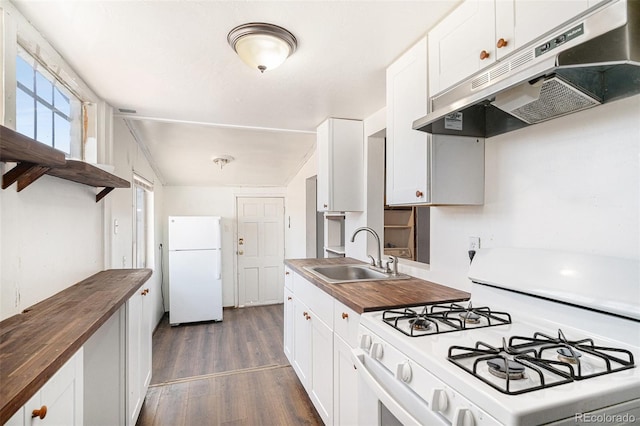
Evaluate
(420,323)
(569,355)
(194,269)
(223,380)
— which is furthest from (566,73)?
(194,269)

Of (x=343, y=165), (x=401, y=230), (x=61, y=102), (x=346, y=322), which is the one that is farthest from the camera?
(x=401, y=230)

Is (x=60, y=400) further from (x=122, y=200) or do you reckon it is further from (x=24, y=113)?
(x=122, y=200)

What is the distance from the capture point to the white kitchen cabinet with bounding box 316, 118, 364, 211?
2744mm

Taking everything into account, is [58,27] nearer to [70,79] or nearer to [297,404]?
[70,79]

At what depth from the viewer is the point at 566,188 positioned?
1176 mm

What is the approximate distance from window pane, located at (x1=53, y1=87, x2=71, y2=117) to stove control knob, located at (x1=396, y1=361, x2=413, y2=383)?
7.30 feet

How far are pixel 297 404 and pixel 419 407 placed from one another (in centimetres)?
171

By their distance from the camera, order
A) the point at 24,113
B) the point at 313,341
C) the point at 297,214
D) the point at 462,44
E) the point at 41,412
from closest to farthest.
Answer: the point at 41,412
the point at 462,44
the point at 24,113
the point at 313,341
the point at 297,214

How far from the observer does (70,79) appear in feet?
5.96

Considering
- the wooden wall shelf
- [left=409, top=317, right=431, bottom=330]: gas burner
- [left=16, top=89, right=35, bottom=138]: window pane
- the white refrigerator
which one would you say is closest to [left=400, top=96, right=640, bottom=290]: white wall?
[left=409, top=317, right=431, bottom=330]: gas burner

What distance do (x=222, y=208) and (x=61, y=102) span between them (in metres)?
3.00

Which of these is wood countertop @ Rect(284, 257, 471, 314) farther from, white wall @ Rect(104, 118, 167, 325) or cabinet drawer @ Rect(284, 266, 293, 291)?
white wall @ Rect(104, 118, 167, 325)

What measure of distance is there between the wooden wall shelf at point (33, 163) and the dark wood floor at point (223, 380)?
1654mm

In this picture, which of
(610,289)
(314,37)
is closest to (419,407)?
(610,289)
